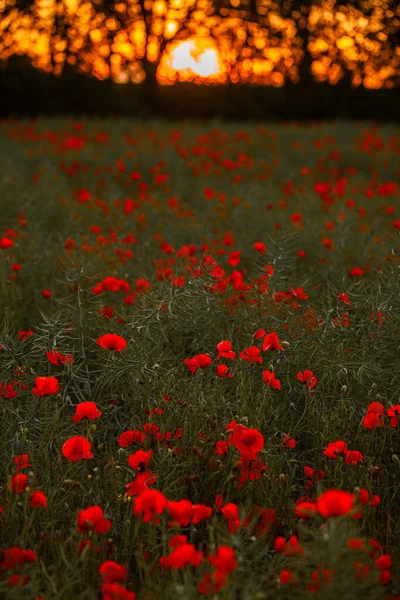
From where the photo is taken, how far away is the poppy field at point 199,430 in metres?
1.51

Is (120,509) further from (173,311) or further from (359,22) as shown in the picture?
(359,22)

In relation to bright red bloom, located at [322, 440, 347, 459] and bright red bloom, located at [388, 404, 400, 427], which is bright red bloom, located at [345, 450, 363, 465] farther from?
bright red bloom, located at [388, 404, 400, 427]

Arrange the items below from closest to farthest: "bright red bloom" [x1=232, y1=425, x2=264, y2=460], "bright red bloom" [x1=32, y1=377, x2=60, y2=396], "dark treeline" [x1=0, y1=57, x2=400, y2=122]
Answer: "bright red bloom" [x1=232, y1=425, x2=264, y2=460] → "bright red bloom" [x1=32, y1=377, x2=60, y2=396] → "dark treeline" [x1=0, y1=57, x2=400, y2=122]

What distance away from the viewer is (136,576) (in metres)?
1.73

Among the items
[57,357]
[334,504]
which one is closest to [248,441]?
[334,504]

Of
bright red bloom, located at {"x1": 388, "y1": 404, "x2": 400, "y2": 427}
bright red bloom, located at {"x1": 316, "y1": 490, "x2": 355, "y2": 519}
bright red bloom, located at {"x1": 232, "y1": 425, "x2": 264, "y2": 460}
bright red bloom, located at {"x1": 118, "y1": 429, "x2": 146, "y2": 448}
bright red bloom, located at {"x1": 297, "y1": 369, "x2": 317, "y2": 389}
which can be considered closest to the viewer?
bright red bloom, located at {"x1": 316, "y1": 490, "x2": 355, "y2": 519}

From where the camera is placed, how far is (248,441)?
172 cm

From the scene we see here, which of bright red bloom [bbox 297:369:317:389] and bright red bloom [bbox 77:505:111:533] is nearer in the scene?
bright red bloom [bbox 77:505:111:533]

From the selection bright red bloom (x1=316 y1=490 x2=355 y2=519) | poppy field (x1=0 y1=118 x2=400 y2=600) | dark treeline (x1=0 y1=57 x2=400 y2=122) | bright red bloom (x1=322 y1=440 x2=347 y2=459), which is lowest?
dark treeline (x1=0 y1=57 x2=400 y2=122)

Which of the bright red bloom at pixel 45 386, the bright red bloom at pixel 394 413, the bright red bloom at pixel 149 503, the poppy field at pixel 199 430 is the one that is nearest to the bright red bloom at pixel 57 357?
the poppy field at pixel 199 430

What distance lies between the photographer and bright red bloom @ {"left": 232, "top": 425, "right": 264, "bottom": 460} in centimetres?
170

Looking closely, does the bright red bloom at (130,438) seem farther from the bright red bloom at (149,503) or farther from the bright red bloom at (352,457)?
the bright red bloom at (352,457)

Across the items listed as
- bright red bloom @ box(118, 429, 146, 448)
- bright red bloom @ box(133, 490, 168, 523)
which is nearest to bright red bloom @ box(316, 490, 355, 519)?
bright red bloom @ box(133, 490, 168, 523)

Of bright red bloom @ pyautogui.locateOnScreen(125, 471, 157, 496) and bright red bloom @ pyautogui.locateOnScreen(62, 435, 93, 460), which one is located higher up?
bright red bloom @ pyautogui.locateOnScreen(62, 435, 93, 460)
